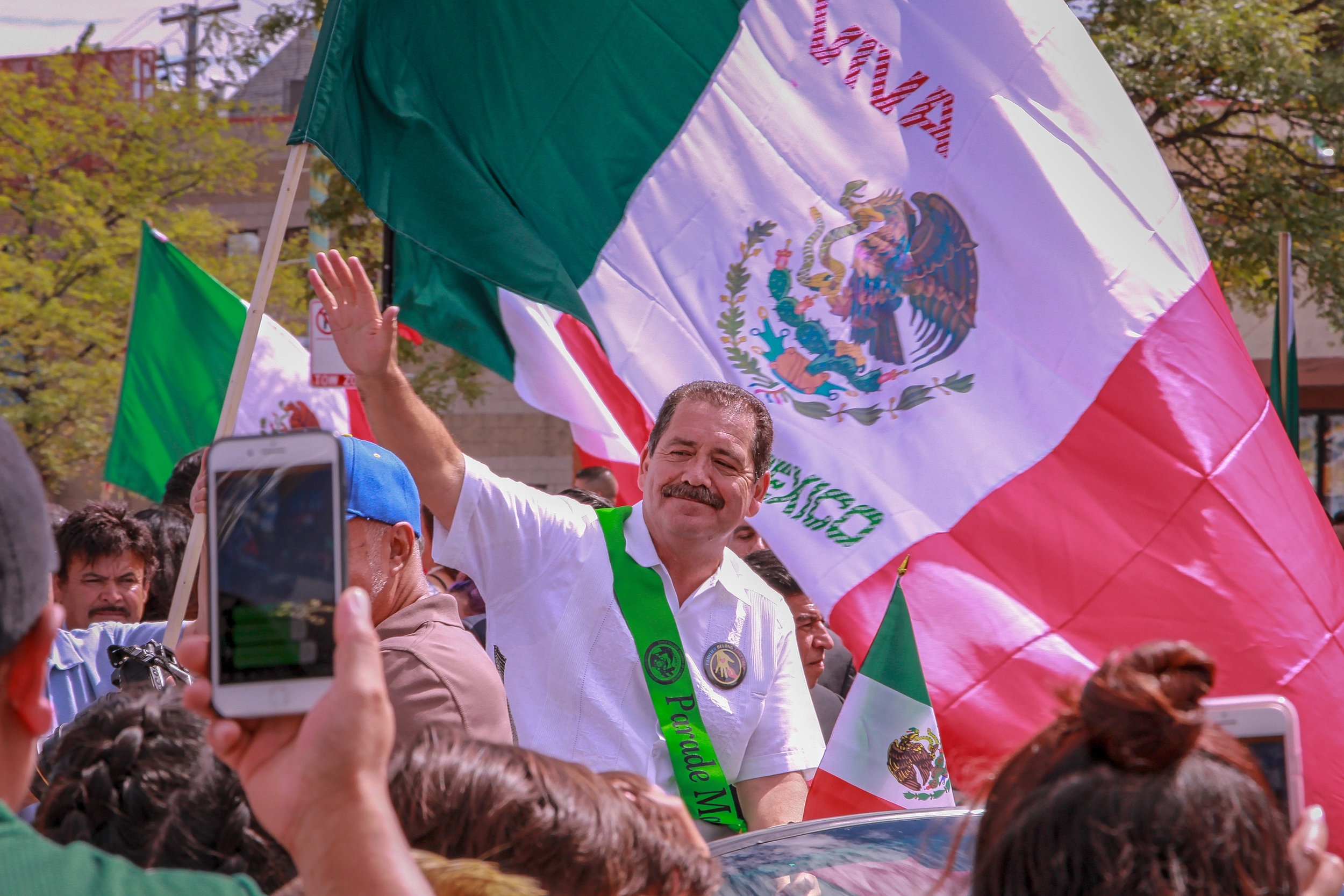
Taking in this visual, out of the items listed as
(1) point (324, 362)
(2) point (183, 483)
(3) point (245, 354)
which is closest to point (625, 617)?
(3) point (245, 354)

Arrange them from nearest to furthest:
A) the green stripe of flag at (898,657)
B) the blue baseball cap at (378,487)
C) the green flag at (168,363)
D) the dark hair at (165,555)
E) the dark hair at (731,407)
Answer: the blue baseball cap at (378,487), the green stripe of flag at (898,657), the dark hair at (731,407), the dark hair at (165,555), the green flag at (168,363)

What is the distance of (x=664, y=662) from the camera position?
118 inches

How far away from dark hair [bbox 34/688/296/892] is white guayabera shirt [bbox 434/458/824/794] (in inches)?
45.4

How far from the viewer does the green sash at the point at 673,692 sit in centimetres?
291

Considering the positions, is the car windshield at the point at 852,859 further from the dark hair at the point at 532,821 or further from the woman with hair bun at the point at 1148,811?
the woman with hair bun at the point at 1148,811

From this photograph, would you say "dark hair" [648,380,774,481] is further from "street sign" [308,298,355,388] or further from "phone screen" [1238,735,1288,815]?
Answer: "street sign" [308,298,355,388]

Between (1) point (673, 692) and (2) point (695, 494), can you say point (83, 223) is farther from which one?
(1) point (673, 692)

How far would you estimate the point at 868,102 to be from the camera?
390 centimetres

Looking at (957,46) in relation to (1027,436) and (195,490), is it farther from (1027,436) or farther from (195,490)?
(195,490)

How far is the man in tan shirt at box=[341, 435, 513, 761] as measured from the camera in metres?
2.42

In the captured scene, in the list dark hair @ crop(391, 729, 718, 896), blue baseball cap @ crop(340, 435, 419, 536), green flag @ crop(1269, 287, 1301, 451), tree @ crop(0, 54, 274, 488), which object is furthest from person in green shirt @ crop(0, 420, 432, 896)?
tree @ crop(0, 54, 274, 488)

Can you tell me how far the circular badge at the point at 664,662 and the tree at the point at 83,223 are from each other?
1457 cm

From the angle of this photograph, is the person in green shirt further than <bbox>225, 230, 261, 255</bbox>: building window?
No

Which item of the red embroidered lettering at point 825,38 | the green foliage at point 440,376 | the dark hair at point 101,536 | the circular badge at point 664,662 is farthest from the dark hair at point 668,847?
the green foliage at point 440,376
